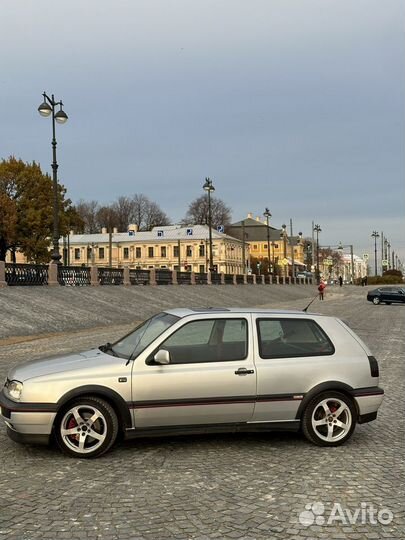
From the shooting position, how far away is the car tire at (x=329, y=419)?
Answer: 5.77 meters

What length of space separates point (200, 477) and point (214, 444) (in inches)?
41.9

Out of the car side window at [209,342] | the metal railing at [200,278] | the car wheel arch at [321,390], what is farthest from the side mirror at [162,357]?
the metal railing at [200,278]

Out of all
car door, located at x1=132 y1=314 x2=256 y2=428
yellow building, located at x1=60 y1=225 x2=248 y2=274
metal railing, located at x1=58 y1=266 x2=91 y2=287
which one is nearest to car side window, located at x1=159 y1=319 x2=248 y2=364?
car door, located at x1=132 y1=314 x2=256 y2=428

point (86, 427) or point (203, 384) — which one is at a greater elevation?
point (203, 384)

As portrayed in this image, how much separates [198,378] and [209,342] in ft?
1.37

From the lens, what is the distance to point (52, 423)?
5.23 meters

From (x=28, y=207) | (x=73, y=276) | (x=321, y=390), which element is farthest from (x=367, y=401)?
(x=28, y=207)

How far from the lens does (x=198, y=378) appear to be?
5.45 metres

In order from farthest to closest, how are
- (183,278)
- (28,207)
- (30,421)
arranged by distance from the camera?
(28,207) < (183,278) < (30,421)

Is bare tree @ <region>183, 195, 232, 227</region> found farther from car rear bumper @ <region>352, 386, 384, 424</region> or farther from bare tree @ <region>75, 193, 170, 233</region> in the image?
car rear bumper @ <region>352, 386, 384, 424</region>

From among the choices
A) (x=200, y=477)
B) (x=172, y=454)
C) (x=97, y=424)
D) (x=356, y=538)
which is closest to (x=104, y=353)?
(x=97, y=424)

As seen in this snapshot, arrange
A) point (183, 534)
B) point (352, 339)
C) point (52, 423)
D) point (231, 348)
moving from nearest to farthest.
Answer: point (183, 534) < point (52, 423) < point (231, 348) < point (352, 339)

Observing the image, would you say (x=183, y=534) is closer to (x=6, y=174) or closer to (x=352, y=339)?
(x=352, y=339)

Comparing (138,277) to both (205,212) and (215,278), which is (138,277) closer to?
(215,278)
